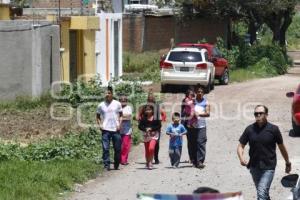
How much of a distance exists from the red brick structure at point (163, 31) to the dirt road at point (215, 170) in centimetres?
1797

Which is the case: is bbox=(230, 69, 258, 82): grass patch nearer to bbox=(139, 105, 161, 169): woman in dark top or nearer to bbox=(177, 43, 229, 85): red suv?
bbox=(177, 43, 229, 85): red suv

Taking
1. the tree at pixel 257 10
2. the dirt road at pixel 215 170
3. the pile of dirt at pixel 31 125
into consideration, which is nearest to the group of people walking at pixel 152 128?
the dirt road at pixel 215 170

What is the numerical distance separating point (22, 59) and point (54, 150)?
28.4 feet

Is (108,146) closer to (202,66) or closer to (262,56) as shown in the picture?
(202,66)

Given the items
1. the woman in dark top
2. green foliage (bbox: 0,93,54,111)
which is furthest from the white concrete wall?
the woman in dark top

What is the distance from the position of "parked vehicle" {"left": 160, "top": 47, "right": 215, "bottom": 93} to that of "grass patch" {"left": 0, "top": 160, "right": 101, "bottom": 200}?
522 inches

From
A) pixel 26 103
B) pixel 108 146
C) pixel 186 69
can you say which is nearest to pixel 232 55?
pixel 186 69

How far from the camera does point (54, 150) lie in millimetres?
17219

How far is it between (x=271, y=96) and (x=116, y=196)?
16701 millimetres

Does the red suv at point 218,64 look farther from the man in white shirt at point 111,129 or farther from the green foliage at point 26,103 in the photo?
the man in white shirt at point 111,129

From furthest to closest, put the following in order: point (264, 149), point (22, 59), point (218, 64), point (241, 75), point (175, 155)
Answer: point (241, 75) → point (218, 64) → point (22, 59) → point (175, 155) → point (264, 149)

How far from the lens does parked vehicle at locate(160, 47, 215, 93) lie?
29969 mm

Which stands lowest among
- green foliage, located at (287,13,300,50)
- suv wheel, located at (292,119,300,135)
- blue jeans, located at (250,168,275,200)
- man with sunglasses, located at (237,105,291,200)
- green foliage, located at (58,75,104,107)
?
green foliage, located at (287,13,300,50)

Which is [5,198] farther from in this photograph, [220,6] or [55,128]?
[220,6]
